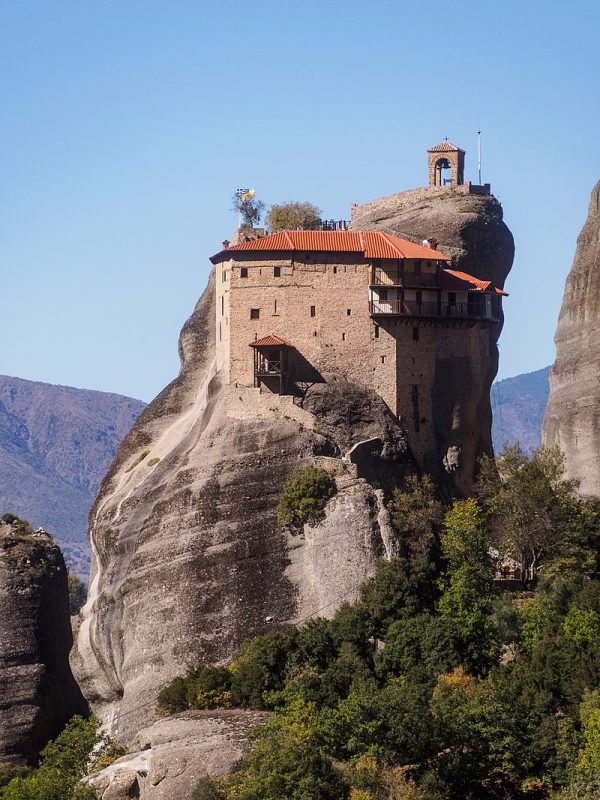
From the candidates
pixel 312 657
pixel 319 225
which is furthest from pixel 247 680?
pixel 319 225

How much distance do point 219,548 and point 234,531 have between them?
848 millimetres

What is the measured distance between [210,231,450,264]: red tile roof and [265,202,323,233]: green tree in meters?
6.45

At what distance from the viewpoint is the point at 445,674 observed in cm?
6500

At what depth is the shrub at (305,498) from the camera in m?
73.5

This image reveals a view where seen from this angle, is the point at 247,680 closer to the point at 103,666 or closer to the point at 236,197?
the point at 103,666

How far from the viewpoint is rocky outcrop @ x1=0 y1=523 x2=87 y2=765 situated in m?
75.8

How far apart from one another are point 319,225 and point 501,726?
107 ft

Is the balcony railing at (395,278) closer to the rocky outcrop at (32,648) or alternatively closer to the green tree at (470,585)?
the green tree at (470,585)

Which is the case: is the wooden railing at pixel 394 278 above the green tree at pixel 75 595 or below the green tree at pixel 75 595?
above

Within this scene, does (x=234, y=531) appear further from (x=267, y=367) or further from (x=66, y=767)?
(x=66, y=767)

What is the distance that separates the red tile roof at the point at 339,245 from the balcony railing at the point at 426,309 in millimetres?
1846

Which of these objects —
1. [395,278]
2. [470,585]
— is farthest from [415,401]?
[470,585]

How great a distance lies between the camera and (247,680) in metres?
67.0

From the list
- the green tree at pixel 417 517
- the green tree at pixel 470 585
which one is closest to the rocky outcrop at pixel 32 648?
the green tree at pixel 417 517
